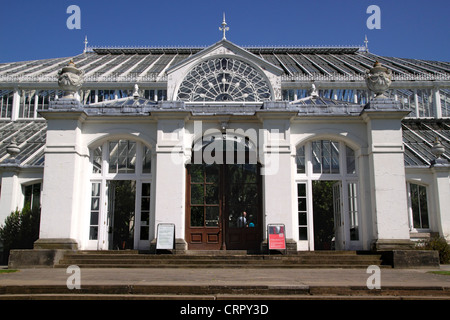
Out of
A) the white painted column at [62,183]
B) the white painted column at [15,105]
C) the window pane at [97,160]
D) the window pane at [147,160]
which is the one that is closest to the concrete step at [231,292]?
the white painted column at [62,183]

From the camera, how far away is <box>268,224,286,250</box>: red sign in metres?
12.9

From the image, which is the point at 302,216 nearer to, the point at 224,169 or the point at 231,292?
the point at 224,169

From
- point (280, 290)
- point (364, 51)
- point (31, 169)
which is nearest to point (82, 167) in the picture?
point (31, 169)

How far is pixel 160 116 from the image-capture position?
14102mm

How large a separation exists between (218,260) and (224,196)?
2.85 m

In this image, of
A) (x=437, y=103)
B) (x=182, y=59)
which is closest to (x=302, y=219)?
(x=437, y=103)

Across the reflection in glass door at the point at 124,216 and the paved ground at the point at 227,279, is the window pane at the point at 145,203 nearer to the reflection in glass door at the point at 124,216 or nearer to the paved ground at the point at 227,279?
the reflection in glass door at the point at 124,216

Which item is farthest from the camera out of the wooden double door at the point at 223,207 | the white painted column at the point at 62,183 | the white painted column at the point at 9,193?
the white painted column at the point at 9,193

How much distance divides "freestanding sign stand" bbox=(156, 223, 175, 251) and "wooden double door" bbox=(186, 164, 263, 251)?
1092 mm

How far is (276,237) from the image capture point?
13016 mm

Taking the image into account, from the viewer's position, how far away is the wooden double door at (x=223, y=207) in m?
14.2

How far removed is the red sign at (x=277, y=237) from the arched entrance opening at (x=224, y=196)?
3.91 ft

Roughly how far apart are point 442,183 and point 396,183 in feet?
17.8

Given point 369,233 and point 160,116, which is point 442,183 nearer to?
point 369,233
